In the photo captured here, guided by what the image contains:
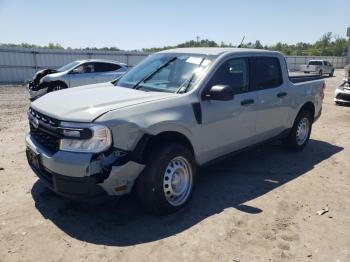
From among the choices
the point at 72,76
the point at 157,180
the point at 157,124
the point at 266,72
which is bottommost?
the point at 157,180

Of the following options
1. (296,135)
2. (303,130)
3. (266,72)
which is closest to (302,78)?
(303,130)

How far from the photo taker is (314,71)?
32.5m

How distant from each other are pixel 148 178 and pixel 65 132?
0.98 metres

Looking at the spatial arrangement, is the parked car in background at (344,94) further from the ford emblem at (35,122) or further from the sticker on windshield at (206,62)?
the ford emblem at (35,122)

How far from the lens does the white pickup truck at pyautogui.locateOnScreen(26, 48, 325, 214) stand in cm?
344

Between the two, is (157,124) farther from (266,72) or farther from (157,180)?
(266,72)

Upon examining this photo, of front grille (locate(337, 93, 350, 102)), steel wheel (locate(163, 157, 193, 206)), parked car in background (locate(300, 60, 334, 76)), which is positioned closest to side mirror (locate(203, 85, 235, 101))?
steel wheel (locate(163, 157, 193, 206))

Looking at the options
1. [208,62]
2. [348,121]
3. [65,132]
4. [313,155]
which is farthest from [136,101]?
[348,121]

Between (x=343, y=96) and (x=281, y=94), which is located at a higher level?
(x=281, y=94)

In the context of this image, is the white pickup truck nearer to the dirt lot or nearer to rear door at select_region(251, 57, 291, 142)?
rear door at select_region(251, 57, 291, 142)

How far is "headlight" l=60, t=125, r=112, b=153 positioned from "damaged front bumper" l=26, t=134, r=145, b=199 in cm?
6

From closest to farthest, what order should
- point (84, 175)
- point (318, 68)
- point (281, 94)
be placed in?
point (84, 175), point (281, 94), point (318, 68)

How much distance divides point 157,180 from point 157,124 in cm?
61

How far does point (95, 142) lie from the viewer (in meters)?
3.41
